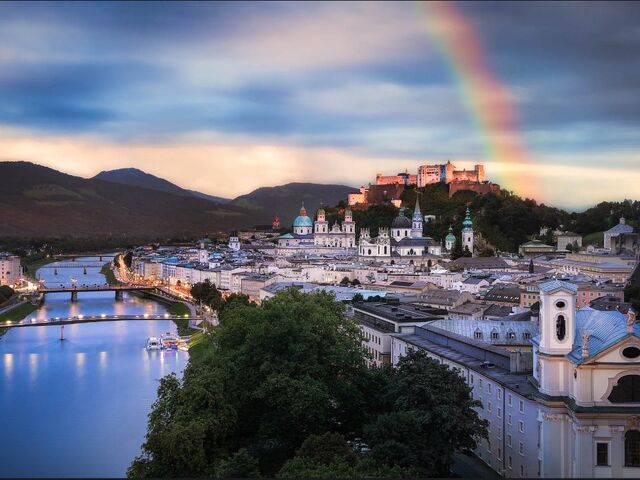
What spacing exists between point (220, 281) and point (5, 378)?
904 inches

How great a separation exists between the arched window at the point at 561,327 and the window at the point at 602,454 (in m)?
1.11

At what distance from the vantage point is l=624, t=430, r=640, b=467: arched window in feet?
25.3

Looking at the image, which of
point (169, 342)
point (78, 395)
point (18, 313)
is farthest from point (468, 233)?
point (78, 395)

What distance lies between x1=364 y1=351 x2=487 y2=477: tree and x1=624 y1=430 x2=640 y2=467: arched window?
151 centimetres

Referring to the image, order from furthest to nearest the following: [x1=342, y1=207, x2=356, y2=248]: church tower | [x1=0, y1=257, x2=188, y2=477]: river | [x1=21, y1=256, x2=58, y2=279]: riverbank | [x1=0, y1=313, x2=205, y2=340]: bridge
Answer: [x1=21, y1=256, x2=58, y2=279]: riverbank → [x1=342, y1=207, x2=356, y2=248]: church tower → [x1=0, y1=313, x2=205, y2=340]: bridge → [x1=0, y1=257, x2=188, y2=477]: river

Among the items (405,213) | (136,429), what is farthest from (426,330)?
(405,213)

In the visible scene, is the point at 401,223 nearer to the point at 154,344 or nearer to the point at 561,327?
the point at 154,344

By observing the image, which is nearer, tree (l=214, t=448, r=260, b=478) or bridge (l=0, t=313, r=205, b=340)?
tree (l=214, t=448, r=260, b=478)

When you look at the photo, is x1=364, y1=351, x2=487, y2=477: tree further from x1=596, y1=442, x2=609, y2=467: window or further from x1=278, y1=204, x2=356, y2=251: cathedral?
x1=278, y1=204, x2=356, y2=251: cathedral

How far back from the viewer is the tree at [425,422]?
823 centimetres

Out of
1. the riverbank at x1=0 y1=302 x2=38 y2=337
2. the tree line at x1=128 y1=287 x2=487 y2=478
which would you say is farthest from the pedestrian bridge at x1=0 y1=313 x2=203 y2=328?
the tree line at x1=128 y1=287 x2=487 y2=478

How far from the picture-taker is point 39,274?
56.7m

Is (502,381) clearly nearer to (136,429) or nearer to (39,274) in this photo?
(136,429)

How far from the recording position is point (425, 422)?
27.7 feet
